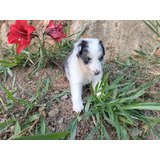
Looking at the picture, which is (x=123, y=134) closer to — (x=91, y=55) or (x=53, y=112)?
(x=53, y=112)

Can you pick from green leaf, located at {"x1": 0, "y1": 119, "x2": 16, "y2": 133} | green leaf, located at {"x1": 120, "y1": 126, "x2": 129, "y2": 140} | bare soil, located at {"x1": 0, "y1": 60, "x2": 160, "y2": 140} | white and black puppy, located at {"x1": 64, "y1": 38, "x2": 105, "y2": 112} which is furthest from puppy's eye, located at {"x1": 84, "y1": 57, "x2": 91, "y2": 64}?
green leaf, located at {"x1": 0, "y1": 119, "x2": 16, "y2": 133}

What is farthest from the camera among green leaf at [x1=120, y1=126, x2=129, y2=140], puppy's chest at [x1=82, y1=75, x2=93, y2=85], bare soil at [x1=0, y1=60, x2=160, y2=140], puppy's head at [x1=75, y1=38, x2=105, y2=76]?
puppy's chest at [x1=82, y1=75, x2=93, y2=85]

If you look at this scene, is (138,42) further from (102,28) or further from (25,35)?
(25,35)

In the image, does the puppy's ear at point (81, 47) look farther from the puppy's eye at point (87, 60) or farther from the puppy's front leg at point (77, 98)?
the puppy's front leg at point (77, 98)

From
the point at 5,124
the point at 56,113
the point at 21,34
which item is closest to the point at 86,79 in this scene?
the point at 56,113

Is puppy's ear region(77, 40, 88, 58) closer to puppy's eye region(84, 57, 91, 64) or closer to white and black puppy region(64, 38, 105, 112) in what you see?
white and black puppy region(64, 38, 105, 112)

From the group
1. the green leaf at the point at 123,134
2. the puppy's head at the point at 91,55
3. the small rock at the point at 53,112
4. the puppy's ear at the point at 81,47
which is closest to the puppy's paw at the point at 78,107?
the small rock at the point at 53,112
